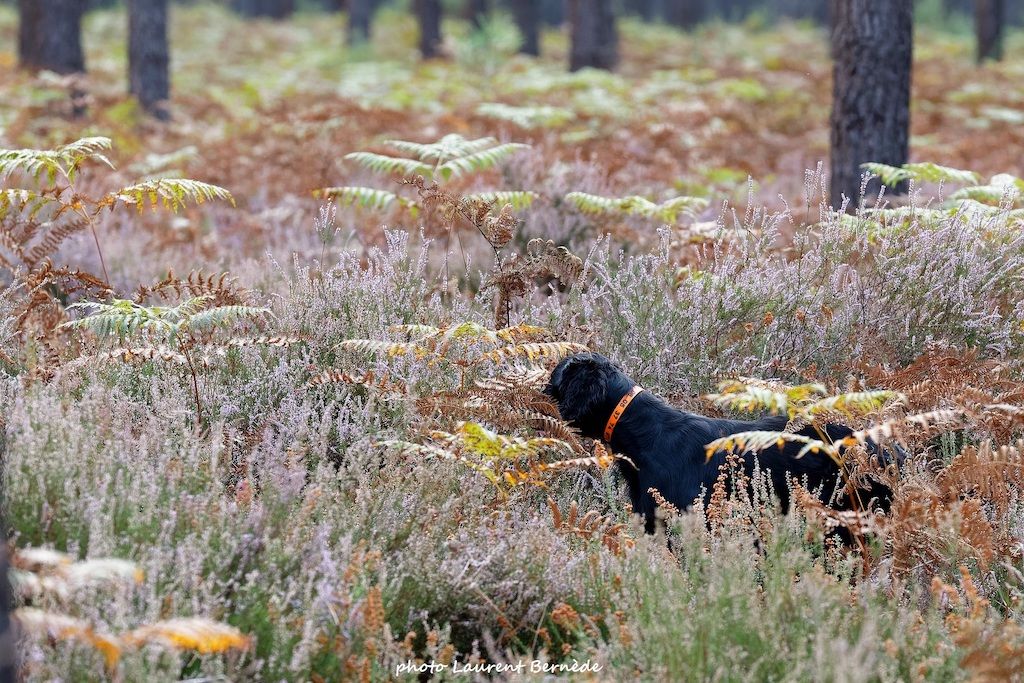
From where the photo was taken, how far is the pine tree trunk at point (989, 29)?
2342 cm

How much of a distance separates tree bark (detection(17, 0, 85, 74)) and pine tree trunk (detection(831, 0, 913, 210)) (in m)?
11.3

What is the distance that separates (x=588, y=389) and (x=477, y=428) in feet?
2.16

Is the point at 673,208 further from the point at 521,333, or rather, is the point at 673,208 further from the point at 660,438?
the point at 660,438

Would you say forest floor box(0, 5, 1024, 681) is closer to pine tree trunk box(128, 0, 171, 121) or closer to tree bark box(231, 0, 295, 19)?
pine tree trunk box(128, 0, 171, 121)

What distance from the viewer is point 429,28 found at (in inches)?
945

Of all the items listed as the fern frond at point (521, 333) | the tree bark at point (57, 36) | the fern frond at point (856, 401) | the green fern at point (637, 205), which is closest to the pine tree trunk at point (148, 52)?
the tree bark at point (57, 36)

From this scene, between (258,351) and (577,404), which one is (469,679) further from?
(258,351)

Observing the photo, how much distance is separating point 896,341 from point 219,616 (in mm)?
3596

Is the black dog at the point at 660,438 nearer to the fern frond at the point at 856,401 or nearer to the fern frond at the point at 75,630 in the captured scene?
the fern frond at the point at 856,401

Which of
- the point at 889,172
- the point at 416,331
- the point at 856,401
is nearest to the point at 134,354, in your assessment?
the point at 416,331

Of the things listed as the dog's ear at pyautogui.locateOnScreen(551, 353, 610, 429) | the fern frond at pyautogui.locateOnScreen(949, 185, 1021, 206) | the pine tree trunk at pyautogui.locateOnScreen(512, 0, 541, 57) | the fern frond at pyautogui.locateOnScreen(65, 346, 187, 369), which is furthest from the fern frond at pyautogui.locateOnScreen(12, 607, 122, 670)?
the pine tree trunk at pyautogui.locateOnScreen(512, 0, 541, 57)

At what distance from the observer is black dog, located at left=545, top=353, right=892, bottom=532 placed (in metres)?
3.87

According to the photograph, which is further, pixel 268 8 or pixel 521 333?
pixel 268 8

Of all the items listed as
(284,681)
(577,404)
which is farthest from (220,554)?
(577,404)
